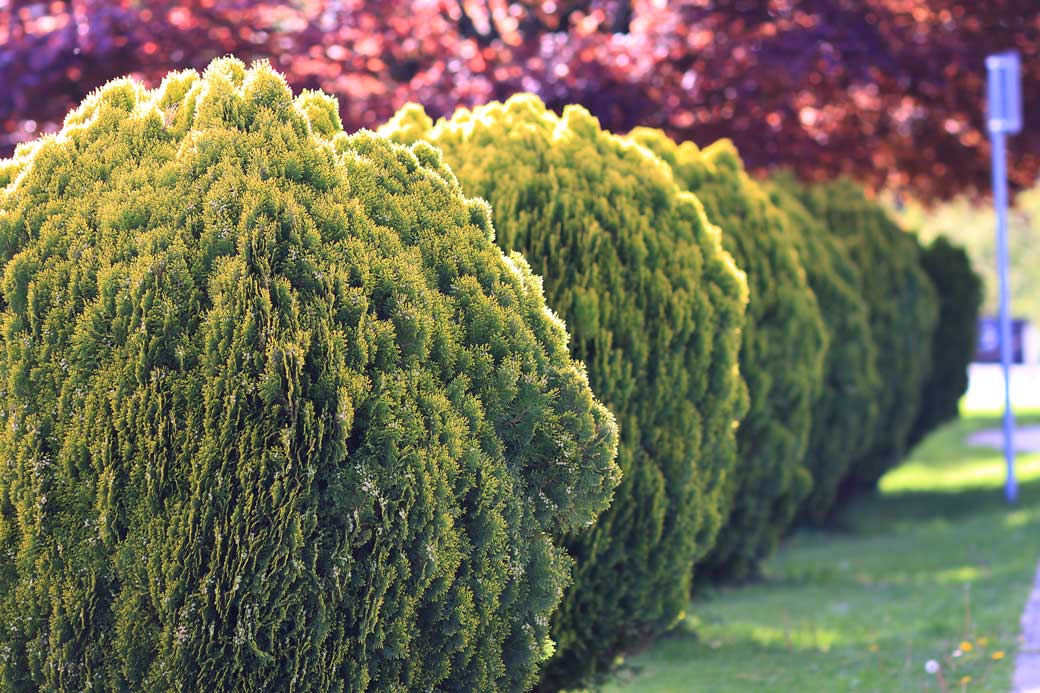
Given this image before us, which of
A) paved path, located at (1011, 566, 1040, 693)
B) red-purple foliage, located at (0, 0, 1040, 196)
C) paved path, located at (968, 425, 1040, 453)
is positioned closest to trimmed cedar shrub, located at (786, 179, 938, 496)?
red-purple foliage, located at (0, 0, 1040, 196)

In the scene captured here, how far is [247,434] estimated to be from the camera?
305 cm

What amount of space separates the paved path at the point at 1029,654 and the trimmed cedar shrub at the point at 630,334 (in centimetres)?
139

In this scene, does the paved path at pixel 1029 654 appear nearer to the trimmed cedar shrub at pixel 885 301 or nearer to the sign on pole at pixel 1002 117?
→ the trimmed cedar shrub at pixel 885 301

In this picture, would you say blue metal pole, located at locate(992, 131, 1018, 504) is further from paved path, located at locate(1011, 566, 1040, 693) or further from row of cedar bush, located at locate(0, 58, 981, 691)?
row of cedar bush, located at locate(0, 58, 981, 691)

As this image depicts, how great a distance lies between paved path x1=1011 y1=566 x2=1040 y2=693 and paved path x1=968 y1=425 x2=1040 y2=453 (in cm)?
875

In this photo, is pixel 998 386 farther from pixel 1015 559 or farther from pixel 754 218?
pixel 754 218

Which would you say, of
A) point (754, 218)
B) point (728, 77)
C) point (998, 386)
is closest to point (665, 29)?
Result: point (728, 77)

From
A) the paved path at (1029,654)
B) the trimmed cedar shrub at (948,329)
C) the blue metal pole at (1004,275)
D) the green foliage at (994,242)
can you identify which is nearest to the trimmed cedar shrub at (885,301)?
the blue metal pole at (1004,275)

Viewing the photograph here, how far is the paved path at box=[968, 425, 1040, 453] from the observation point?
49.8 ft

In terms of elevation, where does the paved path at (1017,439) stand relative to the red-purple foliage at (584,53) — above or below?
below

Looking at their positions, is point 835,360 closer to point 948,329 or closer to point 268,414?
point 948,329

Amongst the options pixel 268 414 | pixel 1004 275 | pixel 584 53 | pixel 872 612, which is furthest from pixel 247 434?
pixel 1004 275

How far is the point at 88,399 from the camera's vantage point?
3.11 meters

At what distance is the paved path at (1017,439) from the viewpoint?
49.8 ft
